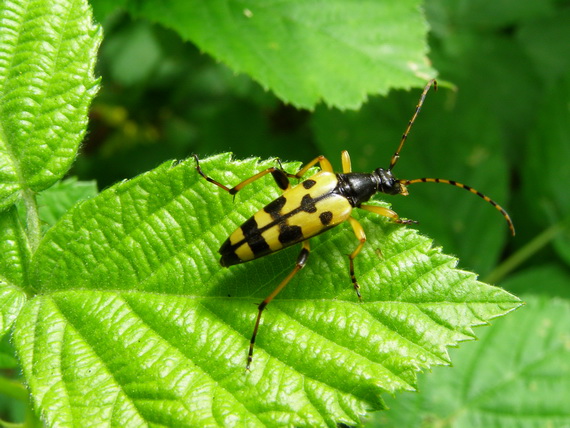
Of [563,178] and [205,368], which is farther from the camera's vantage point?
[563,178]

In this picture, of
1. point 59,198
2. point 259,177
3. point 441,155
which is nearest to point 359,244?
point 259,177

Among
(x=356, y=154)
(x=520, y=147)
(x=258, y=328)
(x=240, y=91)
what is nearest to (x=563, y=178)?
(x=520, y=147)

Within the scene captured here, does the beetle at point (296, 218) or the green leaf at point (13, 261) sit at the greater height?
the green leaf at point (13, 261)

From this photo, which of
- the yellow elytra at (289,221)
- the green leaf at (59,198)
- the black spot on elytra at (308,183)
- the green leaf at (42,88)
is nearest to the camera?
the green leaf at (42,88)

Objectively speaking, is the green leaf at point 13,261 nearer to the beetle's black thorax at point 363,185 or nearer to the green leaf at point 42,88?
the green leaf at point 42,88

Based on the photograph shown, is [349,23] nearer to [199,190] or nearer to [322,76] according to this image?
[322,76]

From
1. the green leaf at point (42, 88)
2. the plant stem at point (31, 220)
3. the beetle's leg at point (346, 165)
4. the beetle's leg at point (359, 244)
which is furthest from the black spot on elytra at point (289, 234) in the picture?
the plant stem at point (31, 220)

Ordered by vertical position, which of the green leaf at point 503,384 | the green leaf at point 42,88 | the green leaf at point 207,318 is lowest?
the green leaf at point 503,384
